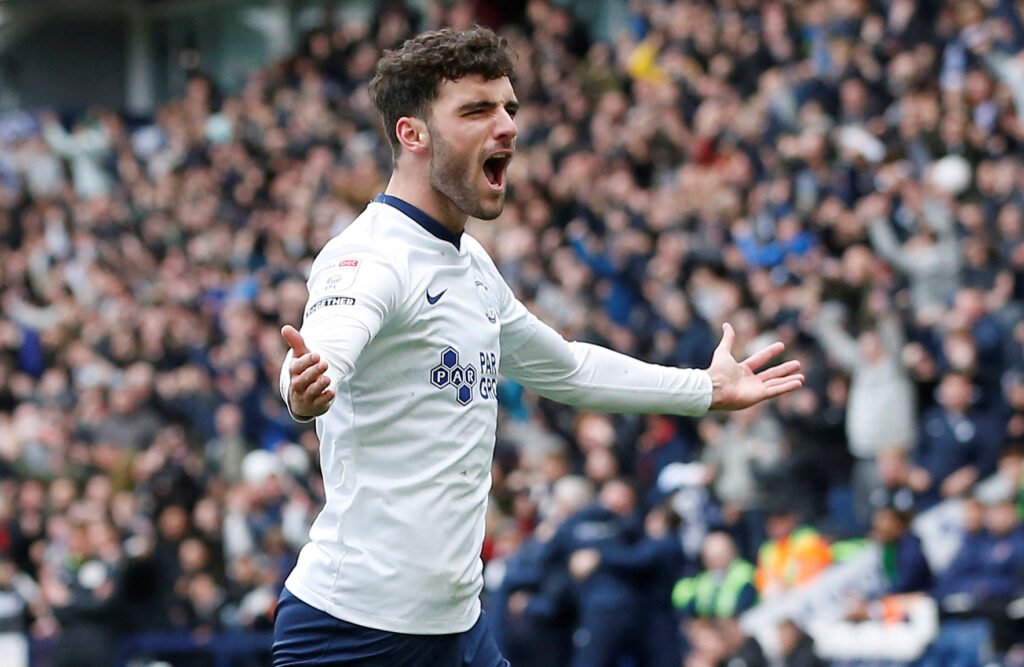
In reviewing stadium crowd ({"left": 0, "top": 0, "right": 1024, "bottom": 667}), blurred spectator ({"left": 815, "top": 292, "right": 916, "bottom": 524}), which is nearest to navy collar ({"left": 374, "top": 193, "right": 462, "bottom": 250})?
stadium crowd ({"left": 0, "top": 0, "right": 1024, "bottom": 667})

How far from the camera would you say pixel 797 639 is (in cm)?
1095

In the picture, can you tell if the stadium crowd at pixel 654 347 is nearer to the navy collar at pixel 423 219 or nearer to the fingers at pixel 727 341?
the fingers at pixel 727 341

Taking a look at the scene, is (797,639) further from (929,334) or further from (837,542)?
(929,334)

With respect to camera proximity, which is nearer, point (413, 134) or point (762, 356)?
point (413, 134)

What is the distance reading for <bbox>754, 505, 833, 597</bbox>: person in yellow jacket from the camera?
11.6 m

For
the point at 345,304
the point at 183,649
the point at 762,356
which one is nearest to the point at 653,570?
the point at 183,649

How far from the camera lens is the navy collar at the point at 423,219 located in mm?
5000

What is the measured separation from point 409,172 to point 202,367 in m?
13.1

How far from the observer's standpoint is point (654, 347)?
547 inches

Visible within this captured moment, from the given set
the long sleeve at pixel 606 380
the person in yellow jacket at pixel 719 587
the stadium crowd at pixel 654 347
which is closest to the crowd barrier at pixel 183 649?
the stadium crowd at pixel 654 347

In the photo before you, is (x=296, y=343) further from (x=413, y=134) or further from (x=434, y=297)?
(x=413, y=134)

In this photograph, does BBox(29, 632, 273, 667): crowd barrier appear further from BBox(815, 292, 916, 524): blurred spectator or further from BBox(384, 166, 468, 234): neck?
BBox(384, 166, 468, 234): neck

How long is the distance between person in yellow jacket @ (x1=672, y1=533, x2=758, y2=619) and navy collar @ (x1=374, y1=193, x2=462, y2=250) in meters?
6.97

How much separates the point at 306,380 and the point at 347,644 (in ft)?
3.32
